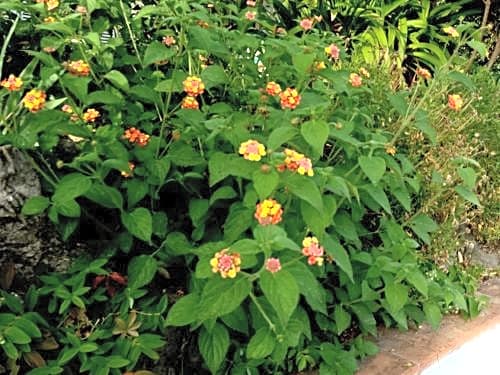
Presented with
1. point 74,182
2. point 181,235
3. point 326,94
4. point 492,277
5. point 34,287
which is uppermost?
point 326,94

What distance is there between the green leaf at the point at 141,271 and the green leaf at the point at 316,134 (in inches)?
22.1

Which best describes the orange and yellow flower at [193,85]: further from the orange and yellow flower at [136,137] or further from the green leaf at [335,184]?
the green leaf at [335,184]

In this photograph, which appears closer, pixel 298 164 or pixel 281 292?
pixel 281 292

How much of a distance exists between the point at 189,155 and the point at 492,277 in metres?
1.76

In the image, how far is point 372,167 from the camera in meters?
1.76

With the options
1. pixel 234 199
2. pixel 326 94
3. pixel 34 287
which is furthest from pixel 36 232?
pixel 326 94

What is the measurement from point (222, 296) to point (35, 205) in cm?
61

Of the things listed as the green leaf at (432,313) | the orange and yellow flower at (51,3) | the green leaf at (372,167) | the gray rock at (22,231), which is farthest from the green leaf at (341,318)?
the orange and yellow flower at (51,3)

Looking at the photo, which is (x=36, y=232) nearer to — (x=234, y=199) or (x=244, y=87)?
(x=234, y=199)

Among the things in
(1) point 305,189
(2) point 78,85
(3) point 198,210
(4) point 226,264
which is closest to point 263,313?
(4) point 226,264

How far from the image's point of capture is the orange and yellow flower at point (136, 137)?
193 cm

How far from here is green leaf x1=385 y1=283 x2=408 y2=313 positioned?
1.88 meters

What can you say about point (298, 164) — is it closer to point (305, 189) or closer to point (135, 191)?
point (305, 189)

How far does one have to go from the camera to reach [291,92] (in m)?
1.86
